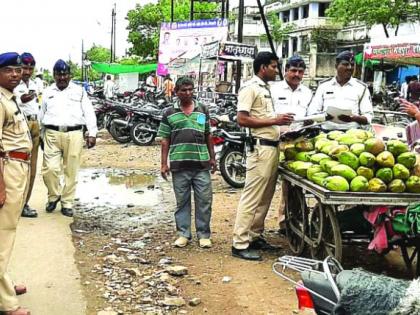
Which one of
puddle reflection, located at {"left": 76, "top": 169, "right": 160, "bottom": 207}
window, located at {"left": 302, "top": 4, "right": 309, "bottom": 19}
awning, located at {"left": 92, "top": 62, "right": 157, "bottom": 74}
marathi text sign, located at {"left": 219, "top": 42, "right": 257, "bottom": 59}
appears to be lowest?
puddle reflection, located at {"left": 76, "top": 169, "right": 160, "bottom": 207}

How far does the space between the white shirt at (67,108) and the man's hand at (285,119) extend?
2.92 metres

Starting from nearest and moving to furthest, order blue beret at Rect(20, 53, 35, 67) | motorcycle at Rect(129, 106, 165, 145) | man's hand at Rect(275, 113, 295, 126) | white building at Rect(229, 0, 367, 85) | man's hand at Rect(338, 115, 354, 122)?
man's hand at Rect(275, 113, 295, 126) → man's hand at Rect(338, 115, 354, 122) → blue beret at Rect(20, 53, 35, 67) → motorcycle at Rect(129, 106, 165, 145) → white building at Rect(229, 0, 367, 85)

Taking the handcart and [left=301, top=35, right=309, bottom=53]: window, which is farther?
[left=301, top=35, right=309, bottom=53]: window

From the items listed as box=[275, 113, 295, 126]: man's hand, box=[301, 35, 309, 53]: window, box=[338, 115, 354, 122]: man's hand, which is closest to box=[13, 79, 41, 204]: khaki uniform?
box=[275, 113, 295, 126]: man's hand

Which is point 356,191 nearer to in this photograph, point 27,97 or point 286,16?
point 27,97

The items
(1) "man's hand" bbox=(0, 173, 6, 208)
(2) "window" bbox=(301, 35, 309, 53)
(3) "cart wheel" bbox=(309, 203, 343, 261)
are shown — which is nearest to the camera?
(1) "man's hand" bbox=(0, 173, 6, 208)

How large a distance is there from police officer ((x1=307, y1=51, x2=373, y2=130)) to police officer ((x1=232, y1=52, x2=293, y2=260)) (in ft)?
2.66

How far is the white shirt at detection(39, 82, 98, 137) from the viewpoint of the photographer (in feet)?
24.5

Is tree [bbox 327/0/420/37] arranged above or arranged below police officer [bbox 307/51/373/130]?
above

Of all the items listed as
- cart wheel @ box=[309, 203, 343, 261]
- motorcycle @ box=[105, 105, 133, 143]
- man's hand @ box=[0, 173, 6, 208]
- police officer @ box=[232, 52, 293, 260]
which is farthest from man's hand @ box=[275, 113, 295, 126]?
motorcycle @ box=[105, 105, 133, 143]

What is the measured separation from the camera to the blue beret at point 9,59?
420cm

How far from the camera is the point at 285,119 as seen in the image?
5527mm

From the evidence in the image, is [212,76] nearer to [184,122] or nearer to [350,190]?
[184,122]

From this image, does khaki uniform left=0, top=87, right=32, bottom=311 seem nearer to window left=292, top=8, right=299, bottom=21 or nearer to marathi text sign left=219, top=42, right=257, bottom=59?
marathi text sign left=219, top=42, right=257, bottom=59
